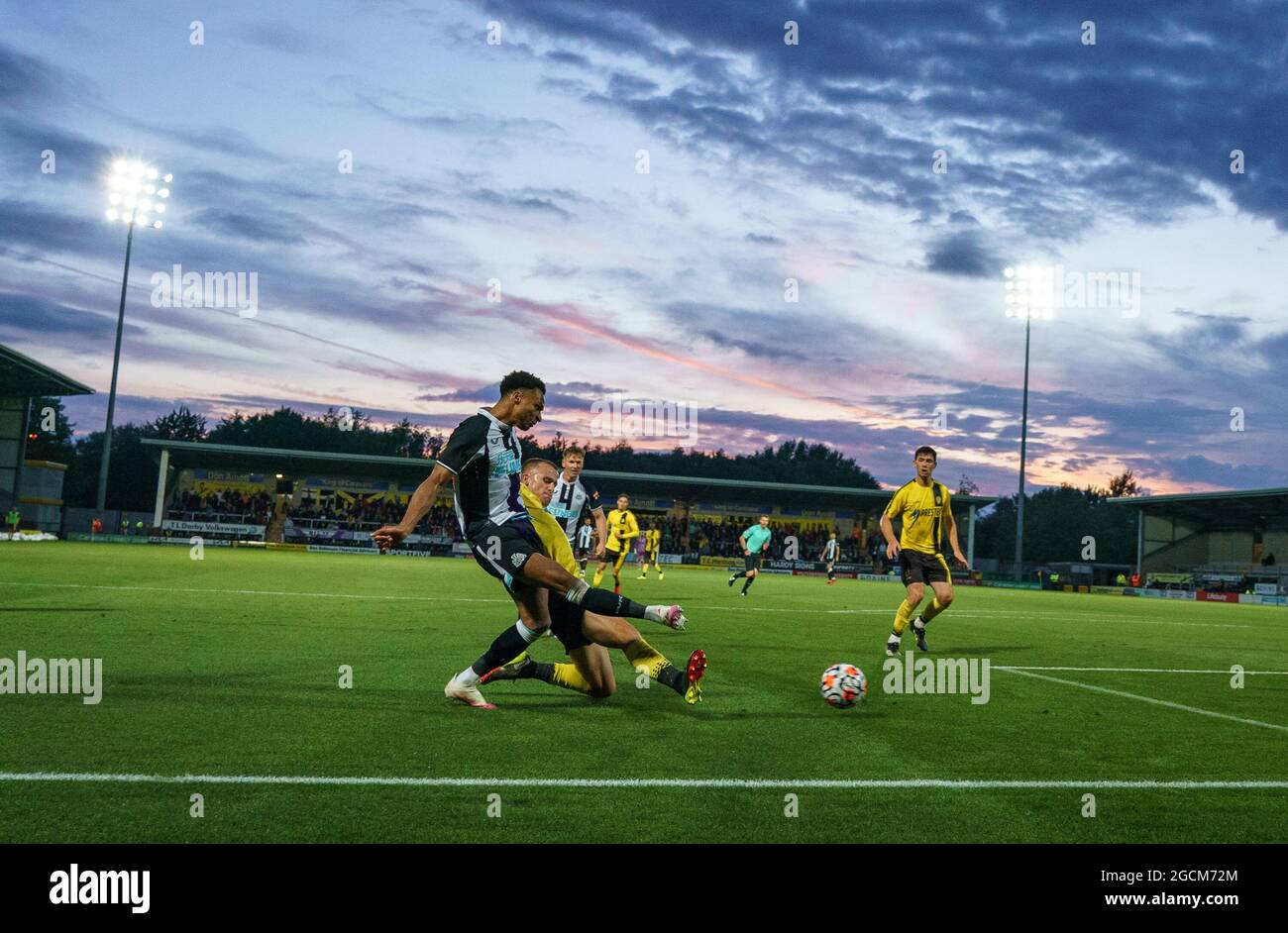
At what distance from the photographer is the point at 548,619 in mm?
7117

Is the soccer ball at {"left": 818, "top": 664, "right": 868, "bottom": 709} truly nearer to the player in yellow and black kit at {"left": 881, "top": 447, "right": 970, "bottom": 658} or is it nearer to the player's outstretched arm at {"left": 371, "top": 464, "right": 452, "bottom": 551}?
the player's outstretched arm at {"left": 371, "top": 464, "right": 452, "bottom": 551}

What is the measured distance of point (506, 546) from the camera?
679 cm

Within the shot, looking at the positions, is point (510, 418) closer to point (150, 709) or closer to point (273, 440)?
point (150, 709)

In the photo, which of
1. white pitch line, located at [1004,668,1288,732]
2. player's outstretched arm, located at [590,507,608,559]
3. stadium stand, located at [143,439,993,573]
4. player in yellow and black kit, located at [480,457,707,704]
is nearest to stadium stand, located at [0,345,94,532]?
stadium stand, located at [143,439,993,573]

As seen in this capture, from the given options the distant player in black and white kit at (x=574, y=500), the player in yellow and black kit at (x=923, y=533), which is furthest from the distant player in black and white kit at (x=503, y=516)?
the player in yellow and black kit at (x=923, y=533)

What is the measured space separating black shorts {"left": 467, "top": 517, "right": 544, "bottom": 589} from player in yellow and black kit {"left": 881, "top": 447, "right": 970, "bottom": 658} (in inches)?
252

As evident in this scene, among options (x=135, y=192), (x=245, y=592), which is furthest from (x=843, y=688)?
(x=135, y=192)

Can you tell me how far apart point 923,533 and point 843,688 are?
5661 millimetres

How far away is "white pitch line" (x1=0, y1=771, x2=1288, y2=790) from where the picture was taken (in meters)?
4.59

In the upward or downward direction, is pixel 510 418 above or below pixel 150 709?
above

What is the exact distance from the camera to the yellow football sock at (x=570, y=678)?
749cm

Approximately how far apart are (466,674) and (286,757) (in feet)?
6.39

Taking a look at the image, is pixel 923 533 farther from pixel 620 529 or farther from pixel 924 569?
pixel 620 529

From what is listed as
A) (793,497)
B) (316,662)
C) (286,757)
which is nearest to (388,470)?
(793,497)
